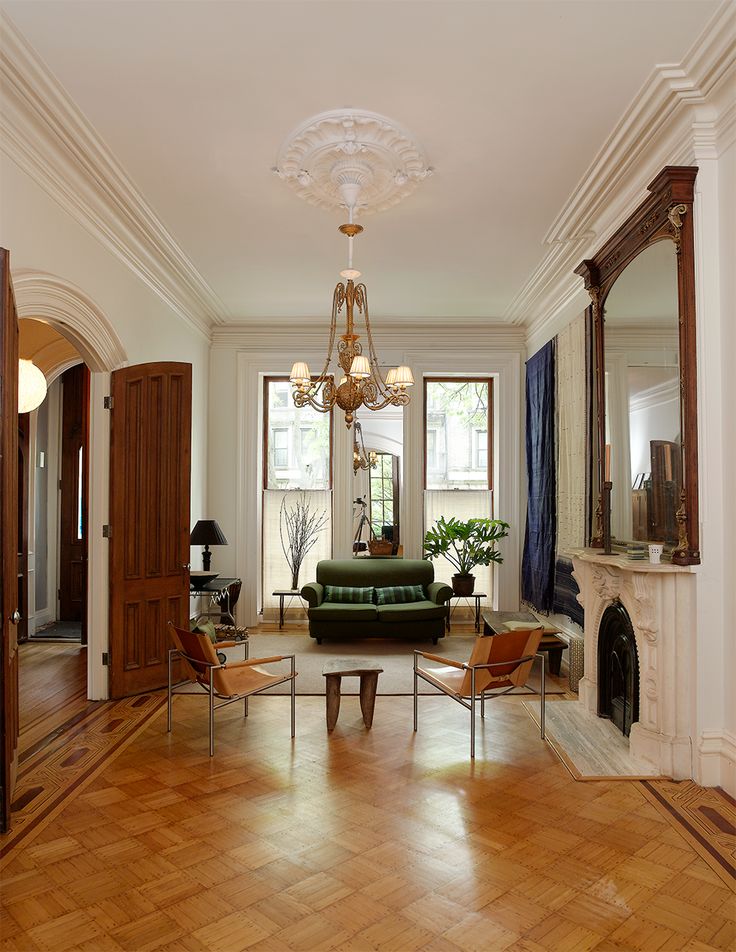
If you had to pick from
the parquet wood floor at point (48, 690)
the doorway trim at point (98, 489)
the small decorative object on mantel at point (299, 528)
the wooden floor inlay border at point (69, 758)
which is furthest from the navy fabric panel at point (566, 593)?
the parquet wood floor at point (48, 690)

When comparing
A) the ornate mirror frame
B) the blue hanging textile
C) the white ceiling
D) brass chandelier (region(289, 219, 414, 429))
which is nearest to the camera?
the white ceiling

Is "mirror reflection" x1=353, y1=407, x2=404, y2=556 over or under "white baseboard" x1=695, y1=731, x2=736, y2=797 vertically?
over

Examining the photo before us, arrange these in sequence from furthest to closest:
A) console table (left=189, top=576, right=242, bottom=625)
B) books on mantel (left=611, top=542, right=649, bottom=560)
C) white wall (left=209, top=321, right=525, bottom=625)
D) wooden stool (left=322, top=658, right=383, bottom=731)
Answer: white wall (left=209, top=321, right=525, bottom=625) < console table (left=189, top=576, right=242, bottom=625) < wooden stool (left=322, top=658, right=383, bottom=731) < books on mantel (left=611, top=542, right=649, bottom=560)

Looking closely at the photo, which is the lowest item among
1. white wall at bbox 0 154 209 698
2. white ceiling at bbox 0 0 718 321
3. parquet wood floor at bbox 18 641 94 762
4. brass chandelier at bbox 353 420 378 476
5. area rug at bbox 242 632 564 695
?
area rug at bbox 242 632 564 695

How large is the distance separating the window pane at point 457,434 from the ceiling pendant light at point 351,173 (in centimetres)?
358

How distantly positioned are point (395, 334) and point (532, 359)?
169cm

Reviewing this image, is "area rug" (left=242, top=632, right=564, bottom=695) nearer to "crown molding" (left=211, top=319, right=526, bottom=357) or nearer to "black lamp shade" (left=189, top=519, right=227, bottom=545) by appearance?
"black lamp shade" (left=189, top=519, right=227, bottom=545)

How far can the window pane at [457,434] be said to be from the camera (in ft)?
29.7

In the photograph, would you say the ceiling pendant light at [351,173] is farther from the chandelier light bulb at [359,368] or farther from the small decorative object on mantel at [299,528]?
the small decorative object on mantel at [299,528]

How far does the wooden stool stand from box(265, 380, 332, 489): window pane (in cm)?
442

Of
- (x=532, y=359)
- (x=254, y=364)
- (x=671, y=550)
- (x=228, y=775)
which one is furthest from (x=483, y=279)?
(x=228, y=775)

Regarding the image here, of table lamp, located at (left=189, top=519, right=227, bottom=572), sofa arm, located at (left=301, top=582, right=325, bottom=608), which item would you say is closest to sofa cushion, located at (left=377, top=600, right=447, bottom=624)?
sofa arm, located at (left=301, top=582, right=325, bottom=608)

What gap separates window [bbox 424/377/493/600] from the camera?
899cm

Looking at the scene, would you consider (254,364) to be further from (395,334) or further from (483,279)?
(483,279)
